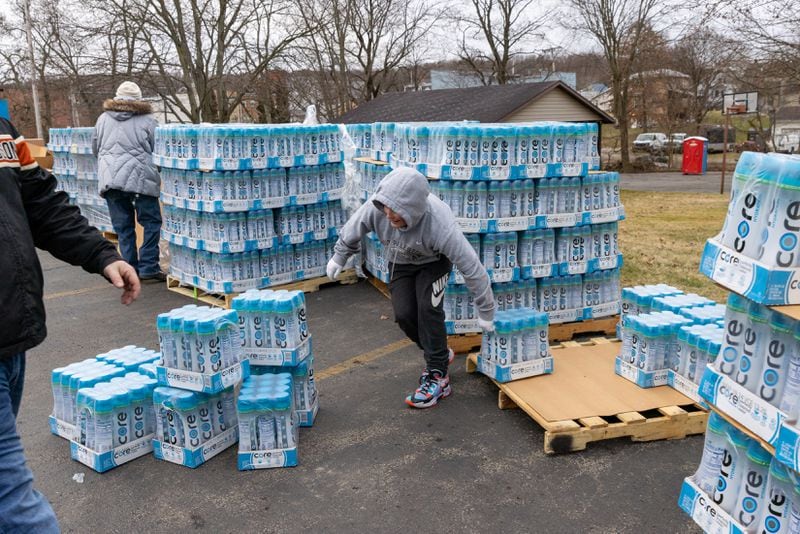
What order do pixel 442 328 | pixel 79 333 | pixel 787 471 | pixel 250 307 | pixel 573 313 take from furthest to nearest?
pixel 79 333
pixel 573 313
pixel 442 328
pixel 250 307
pixel 787 471

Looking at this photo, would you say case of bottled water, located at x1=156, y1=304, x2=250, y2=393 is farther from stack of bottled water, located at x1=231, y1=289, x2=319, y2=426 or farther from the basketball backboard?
the basketball backboard

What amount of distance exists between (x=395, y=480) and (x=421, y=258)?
174 cm

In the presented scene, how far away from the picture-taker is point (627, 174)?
3170 cm

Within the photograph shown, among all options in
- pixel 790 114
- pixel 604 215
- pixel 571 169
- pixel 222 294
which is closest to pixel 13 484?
pixel 571 169

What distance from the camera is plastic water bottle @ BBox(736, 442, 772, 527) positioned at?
2648mm

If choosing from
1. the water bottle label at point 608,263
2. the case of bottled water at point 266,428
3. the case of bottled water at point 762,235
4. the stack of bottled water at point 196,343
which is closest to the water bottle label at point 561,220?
the water bottle label at point 608,263

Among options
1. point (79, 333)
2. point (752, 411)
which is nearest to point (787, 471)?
point (752, 411)

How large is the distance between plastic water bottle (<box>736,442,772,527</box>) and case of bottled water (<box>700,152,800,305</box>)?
0.67m

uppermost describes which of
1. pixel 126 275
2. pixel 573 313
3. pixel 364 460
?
pixel 126 275

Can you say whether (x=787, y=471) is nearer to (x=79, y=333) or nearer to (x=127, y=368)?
(x=127, y=368)

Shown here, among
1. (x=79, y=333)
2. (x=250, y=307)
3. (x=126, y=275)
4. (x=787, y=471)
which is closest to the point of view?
(x=787, y=471)

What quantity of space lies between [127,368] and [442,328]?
2.53 metres

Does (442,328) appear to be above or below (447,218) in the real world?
below

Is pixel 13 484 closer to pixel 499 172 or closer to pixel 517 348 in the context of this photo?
pixel 517 348
